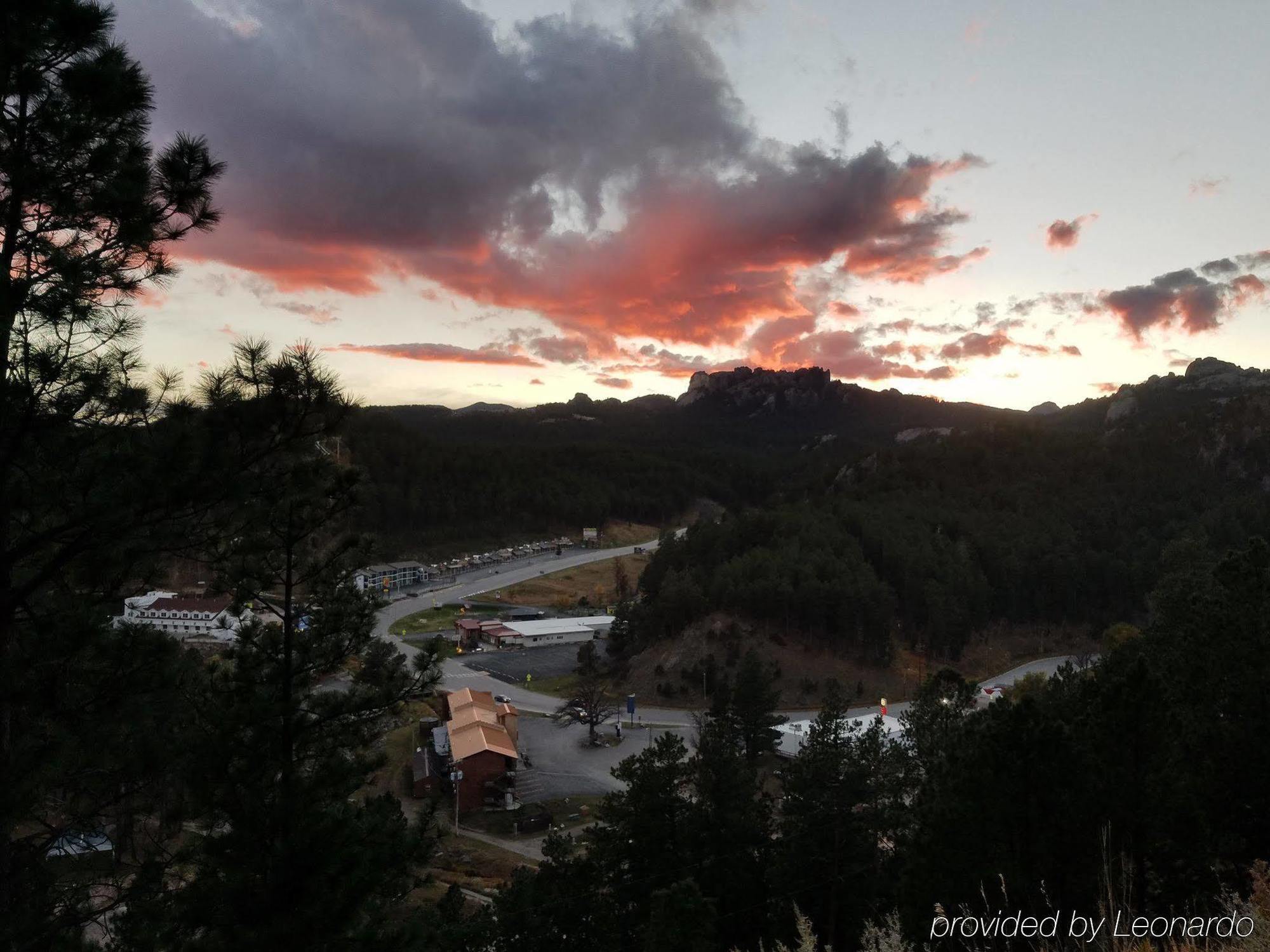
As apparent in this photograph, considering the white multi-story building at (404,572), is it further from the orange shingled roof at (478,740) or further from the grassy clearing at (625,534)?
the orange shingled roof at (478,740)

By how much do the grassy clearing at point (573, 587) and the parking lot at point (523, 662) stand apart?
18703 millimetres

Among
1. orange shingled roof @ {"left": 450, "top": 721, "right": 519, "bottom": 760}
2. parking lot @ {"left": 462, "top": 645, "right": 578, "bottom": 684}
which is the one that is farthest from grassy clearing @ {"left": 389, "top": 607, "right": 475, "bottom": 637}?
orange shingled roof @ {"left": 450, "top": 721, "right": 519, "bottom": 760}

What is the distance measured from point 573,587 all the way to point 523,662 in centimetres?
3255

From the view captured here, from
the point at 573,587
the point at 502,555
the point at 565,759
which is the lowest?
the point at 565,759

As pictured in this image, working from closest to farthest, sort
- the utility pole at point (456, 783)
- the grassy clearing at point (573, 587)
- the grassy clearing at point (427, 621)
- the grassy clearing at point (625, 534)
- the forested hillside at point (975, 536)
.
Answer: the utility pole at point (456, 783), the forested hillside at point (975, 536), the grassy clearing at point (427, 621), the grassy clearing at point (573, 587), the grassy clearing at point (625, 534)

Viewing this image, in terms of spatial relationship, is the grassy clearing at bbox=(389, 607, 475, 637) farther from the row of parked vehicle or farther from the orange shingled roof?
the orange shingled roof

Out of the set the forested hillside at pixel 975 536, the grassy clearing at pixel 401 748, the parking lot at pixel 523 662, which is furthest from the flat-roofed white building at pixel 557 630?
the grassy clearing at pixel 401 748

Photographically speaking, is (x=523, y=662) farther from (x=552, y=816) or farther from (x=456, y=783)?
(x=552, y=816)

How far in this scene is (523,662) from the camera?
6100 cm

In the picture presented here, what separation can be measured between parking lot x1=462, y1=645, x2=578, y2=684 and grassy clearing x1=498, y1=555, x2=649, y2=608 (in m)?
18.7

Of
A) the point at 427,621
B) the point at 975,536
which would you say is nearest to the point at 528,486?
the point at 427,621

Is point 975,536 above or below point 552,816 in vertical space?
above

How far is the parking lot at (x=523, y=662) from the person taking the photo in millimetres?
57781

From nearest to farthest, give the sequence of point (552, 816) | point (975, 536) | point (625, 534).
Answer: point (552, 816)
point (975, 536)
point (625, 534)
